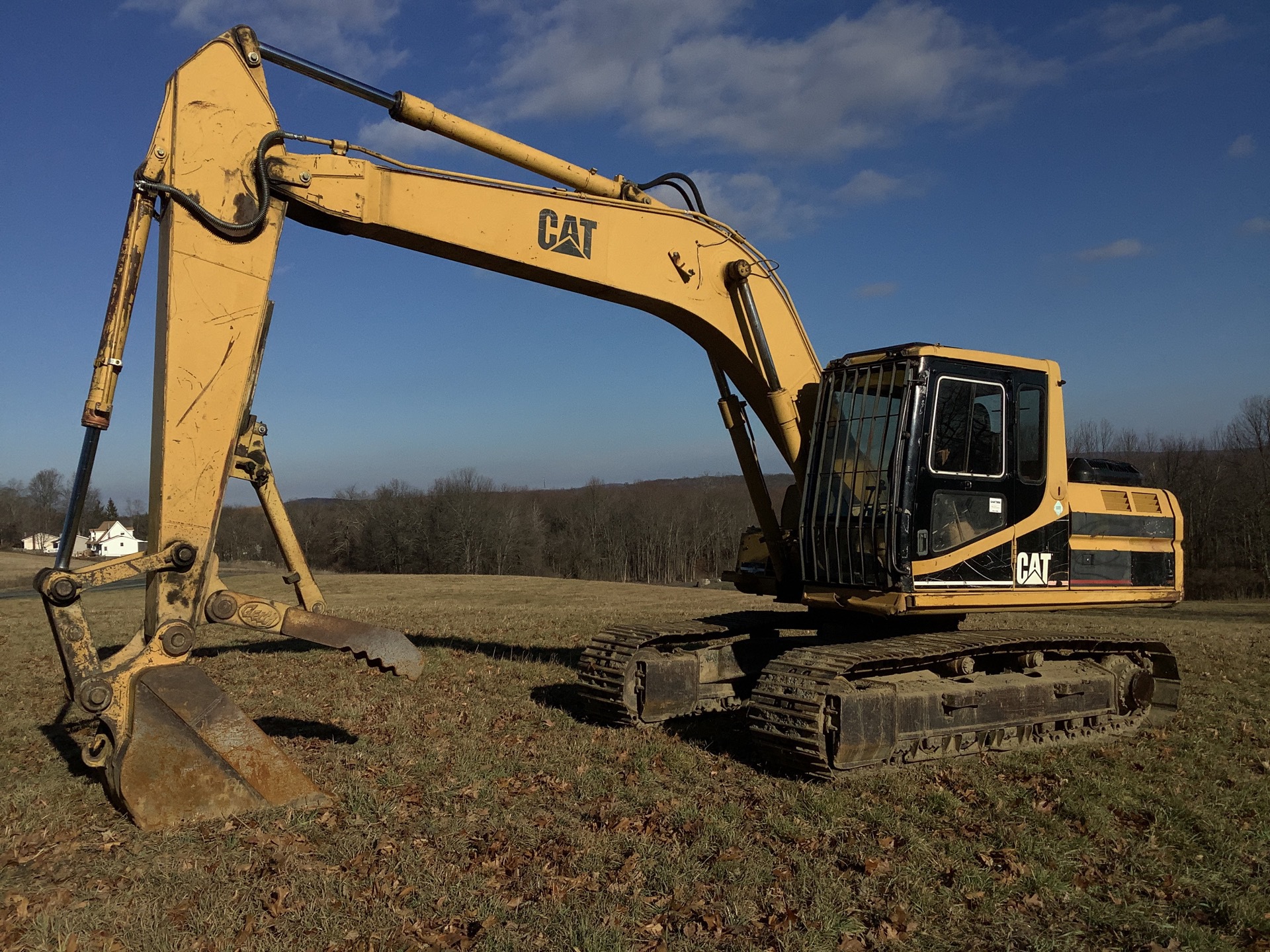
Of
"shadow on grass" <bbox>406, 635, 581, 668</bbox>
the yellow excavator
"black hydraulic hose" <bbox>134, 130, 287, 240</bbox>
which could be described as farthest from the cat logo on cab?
"black hydraulic hose" <bbox>134, 130, 287, 240</bbox>

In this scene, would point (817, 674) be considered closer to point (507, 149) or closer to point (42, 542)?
point (507, 149)

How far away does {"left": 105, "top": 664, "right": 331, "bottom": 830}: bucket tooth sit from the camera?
18.2 ft

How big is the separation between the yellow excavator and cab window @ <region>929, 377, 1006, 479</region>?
2 centimetres

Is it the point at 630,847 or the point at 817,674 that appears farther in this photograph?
the point at 817,674

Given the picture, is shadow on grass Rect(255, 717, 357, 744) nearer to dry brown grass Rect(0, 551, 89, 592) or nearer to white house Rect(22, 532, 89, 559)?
dry brown grass Rect(0, 551, 89, 592)

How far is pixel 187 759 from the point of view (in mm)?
5652

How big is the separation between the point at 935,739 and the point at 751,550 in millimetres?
2728

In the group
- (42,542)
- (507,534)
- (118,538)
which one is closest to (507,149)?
(507,534)

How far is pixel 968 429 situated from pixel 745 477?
2.65 meters

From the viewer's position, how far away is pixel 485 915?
14.9 feet

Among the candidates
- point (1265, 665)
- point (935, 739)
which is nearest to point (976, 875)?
point (935, 739)

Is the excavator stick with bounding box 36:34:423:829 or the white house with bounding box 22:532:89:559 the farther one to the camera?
the white house with bounding box 22:532:89:559

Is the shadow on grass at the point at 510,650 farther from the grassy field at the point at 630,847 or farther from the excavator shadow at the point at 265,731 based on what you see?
the excavator shadow at the point at 265,731

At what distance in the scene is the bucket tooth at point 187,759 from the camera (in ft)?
18.2
